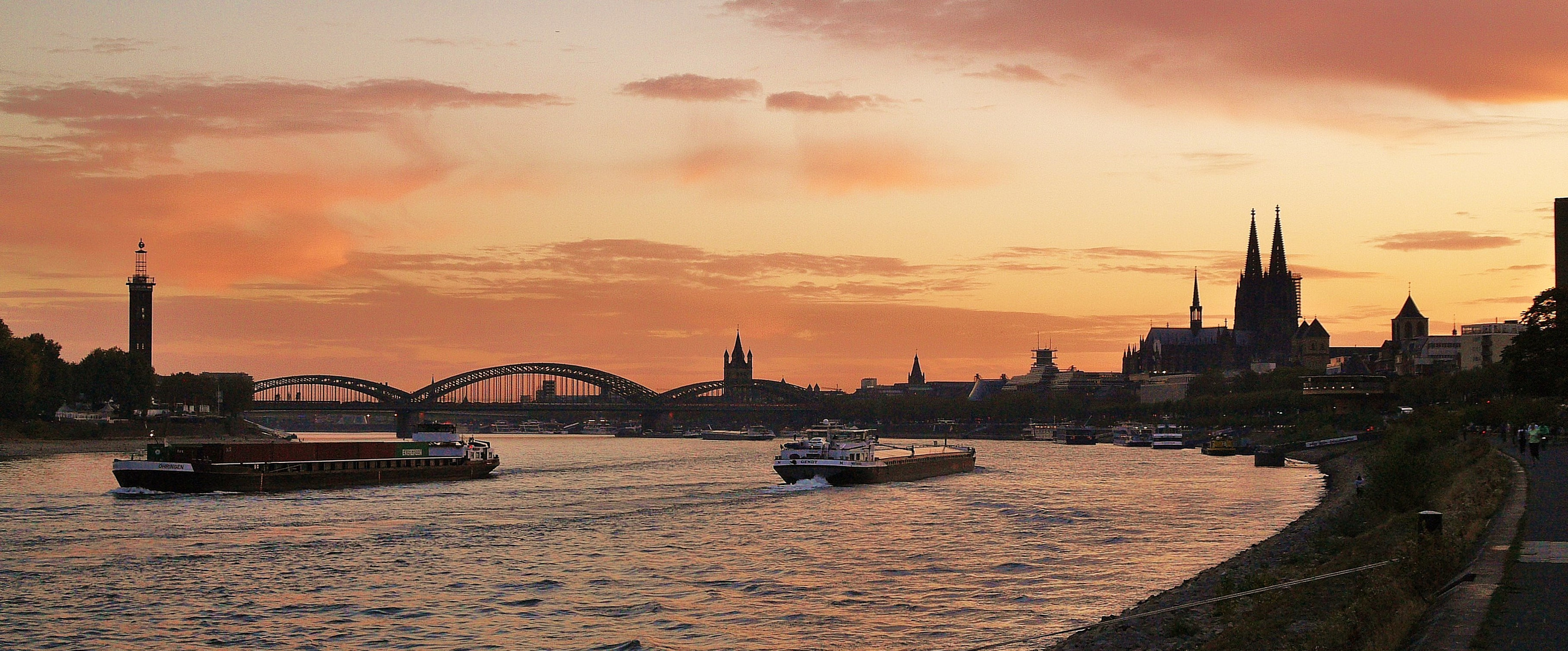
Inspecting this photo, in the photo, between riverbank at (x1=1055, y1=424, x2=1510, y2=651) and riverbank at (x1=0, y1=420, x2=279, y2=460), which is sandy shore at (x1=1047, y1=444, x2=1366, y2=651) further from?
riverbank at (x1=0, y1=420, x2=279, y2=460)

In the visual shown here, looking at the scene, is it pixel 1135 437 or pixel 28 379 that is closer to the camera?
pixel 28 379

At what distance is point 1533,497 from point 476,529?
33.4m

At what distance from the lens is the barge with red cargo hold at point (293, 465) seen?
218 ft

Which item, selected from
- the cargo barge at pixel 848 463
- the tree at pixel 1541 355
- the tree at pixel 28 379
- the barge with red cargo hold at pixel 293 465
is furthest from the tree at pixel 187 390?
the tree at pixel 1541 355

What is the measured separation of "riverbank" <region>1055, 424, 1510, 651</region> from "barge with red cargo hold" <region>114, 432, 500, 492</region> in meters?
48.8

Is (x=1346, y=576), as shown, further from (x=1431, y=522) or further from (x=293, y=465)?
(x=293, y=465)

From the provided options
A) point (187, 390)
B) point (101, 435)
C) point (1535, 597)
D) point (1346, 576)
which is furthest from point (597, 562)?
point (187, 390)

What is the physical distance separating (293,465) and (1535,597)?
214 ft

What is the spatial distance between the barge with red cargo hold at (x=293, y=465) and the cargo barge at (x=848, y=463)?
69.2ft

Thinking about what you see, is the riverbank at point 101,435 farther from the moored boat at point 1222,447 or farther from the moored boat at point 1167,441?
the moored boat at point 1167,441

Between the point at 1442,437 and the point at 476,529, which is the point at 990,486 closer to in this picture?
the point at 1442,437

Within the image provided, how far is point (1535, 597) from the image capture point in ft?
61.4

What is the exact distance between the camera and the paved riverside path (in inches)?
624

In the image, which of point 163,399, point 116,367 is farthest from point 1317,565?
point 163,399
